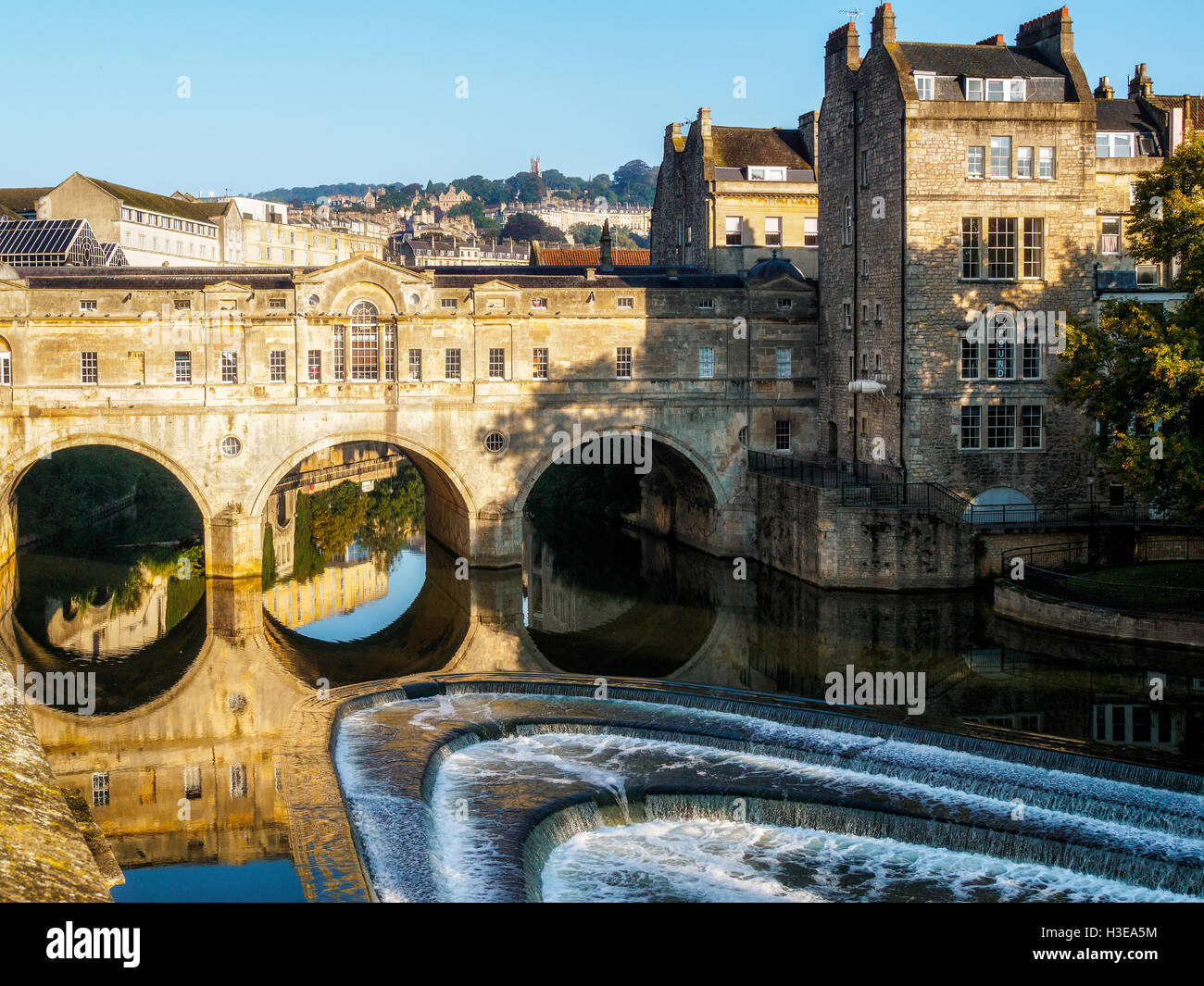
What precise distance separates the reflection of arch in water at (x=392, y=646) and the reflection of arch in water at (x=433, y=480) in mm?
2719

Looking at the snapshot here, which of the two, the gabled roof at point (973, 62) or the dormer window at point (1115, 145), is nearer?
the gabled roof at point (973, 62)

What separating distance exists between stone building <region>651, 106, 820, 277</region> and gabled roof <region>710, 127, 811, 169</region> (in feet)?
0.13

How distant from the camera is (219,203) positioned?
292 feet

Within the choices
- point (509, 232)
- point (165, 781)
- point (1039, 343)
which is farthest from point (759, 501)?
point (509, 232)

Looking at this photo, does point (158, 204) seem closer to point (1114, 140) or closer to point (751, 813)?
point (1114, 140)

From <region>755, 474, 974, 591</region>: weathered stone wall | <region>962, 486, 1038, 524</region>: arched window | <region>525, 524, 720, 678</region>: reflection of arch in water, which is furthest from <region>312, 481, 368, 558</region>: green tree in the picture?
<region>962, 486, 1038, 524</region>: arched window

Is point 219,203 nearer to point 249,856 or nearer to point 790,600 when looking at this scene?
point 790,600

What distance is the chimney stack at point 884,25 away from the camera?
135 feet

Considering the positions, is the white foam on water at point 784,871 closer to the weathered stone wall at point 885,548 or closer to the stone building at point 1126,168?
the weathered stone wall at point 885,548

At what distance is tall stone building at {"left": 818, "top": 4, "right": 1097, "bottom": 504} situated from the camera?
40156 millimetres

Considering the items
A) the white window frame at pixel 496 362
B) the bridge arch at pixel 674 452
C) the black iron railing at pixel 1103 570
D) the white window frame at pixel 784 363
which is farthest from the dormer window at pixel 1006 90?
the white window frame at pixel 496 362

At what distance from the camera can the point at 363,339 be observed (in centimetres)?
4359

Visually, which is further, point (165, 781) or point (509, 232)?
point (509, 232)
